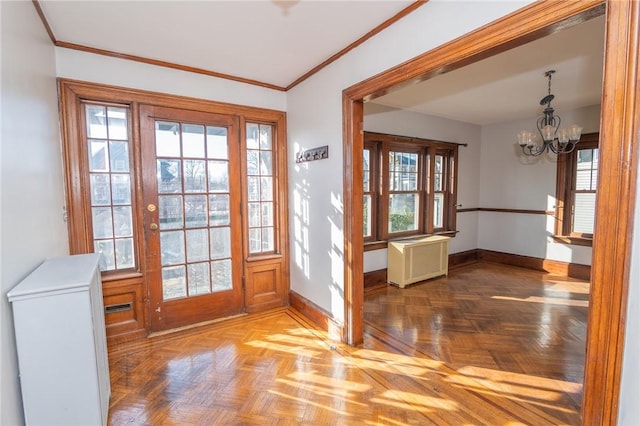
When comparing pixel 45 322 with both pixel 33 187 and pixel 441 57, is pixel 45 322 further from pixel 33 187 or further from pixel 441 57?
pixel 441 57

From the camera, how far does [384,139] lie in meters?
4.34

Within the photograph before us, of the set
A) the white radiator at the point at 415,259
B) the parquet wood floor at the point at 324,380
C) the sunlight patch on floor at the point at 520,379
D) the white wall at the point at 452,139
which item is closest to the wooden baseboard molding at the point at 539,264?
the white wall at the point at 452,139

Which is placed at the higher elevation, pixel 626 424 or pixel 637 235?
pixel 637 235

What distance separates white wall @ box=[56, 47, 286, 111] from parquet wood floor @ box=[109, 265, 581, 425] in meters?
2.45

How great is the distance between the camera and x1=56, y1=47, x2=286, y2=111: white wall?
2.50 meters

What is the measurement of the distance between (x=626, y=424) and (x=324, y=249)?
2242 mm

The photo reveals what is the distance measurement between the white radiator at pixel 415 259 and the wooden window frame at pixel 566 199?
195 cm

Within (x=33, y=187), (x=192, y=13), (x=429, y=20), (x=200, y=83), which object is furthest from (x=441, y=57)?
(x=33, y=187)

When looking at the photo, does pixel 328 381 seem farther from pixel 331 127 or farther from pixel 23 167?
pixel 23 167

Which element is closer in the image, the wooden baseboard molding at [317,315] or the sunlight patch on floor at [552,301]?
the wooden baseboard molding at [317,315]

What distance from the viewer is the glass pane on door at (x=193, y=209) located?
297 centimetres

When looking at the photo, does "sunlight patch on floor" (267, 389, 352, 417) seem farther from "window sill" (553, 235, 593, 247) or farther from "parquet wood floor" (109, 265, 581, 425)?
"window sill" (553, 235, 593, 247)

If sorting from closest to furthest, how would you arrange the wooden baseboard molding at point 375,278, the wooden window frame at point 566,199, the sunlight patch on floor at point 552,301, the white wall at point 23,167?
the white wall at point 23,167 → the sunlight patch on floor at point 552,301 → the wooden baseboard molding at point 375,278 → the wooden window frame at point 566,199

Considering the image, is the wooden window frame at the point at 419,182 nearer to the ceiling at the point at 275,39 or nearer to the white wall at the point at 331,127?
the ceiling at the point at 275,39
